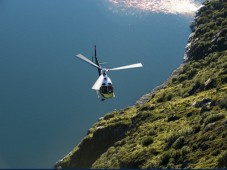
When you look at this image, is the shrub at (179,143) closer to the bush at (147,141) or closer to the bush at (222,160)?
the bush at (147,141)

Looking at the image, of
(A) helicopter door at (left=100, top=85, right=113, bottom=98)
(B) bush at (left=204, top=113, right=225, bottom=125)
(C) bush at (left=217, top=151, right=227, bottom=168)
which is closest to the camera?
(C) bush at (left=217, top=151, right=227, bottom=168)

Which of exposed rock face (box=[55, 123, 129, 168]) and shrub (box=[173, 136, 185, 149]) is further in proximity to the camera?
exposed rock face (box=[55, 123, 129, 168])

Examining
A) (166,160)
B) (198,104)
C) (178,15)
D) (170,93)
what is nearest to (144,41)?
(178,15)

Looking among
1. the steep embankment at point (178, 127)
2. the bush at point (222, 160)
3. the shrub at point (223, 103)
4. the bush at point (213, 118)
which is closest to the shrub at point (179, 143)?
the steep embankment at point (178, 127)

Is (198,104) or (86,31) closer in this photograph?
(198,104)

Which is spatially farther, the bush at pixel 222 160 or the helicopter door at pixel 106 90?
the helicopter door at pixel 106 90

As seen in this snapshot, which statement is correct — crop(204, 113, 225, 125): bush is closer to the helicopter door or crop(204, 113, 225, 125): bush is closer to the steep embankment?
the steep embankment

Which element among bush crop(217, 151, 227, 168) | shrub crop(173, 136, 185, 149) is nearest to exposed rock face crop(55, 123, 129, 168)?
shrub crop(173, 136, 185, 149)

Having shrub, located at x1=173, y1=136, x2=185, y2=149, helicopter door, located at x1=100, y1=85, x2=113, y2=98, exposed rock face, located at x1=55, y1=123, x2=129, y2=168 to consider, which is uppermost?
helicopter door, located at x1=100, y1=85, x2=113, y2=98

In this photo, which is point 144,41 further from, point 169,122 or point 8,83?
point 169,122
